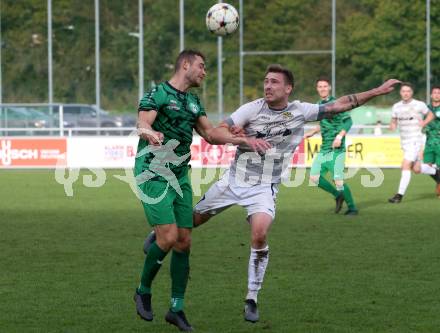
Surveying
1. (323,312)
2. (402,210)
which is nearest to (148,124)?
(323,312)

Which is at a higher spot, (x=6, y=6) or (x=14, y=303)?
(x=6, y=6)

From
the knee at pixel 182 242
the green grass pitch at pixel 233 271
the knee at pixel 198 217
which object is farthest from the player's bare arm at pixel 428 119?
the knee at pixel 182 242

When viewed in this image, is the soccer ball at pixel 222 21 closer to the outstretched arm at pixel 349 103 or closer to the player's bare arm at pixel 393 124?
the outstretched arm at pixel 349 103

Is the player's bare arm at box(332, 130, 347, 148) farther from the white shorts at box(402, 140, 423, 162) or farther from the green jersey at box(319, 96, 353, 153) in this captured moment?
the white shorts at box(402, 140, 423, 162)

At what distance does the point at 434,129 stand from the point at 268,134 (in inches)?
475

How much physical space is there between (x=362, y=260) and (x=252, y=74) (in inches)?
1424

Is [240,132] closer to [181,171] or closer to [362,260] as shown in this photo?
[181,171]

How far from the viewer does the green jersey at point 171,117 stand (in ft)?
26.0

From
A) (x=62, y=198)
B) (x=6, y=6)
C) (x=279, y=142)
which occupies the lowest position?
(x=62, y=198)

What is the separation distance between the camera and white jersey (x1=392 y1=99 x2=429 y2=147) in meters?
19.7

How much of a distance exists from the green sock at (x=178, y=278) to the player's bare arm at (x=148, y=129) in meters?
1.07

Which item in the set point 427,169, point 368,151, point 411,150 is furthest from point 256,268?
point 368,151

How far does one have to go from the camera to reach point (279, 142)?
8742mm

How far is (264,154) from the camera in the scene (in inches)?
336
